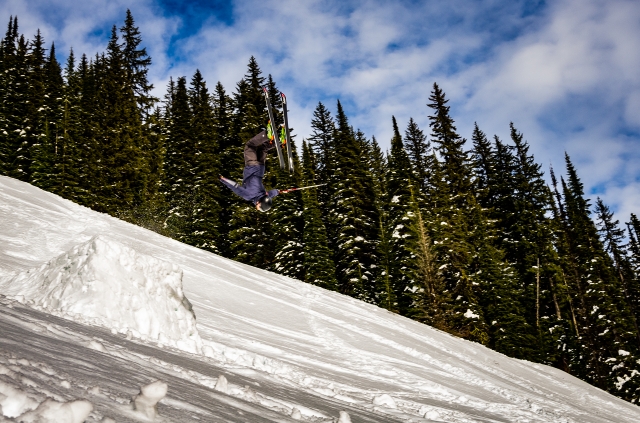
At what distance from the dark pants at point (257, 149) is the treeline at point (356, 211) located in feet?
68.8

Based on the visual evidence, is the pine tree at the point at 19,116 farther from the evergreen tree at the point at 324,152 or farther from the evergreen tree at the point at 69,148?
the evergreen tree at the point at 324,152

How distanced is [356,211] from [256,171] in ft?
91.0

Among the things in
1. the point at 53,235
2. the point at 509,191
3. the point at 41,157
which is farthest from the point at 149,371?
the point at 509,191

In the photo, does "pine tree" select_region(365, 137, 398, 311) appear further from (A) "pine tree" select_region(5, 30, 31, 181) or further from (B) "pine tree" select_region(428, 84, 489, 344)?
(A) "pine tree" select_region(5, 30, 31, 181)

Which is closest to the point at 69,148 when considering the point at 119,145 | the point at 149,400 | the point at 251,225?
the point at 119,145

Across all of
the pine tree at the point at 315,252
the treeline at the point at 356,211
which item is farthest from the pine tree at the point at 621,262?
the pine tree at the point at 315,252

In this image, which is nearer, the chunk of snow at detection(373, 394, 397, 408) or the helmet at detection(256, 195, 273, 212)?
the chunk of snow at detection(373, 394, 397, 408)

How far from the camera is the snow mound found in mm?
5867

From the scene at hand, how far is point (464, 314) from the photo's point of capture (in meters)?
29.6

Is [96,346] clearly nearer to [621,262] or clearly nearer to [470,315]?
[470,315]

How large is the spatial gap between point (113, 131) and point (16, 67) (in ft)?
60.5

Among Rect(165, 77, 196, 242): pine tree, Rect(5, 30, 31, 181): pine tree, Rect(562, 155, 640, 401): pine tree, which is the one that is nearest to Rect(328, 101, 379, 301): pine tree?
Rect(165, 77, 196, 242): pine tree

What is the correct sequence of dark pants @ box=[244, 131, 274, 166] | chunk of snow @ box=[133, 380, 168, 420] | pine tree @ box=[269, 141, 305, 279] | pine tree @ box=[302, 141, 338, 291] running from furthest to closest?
pine tree @ box=[269, 141, 305, 279]
pine tree @ box=[302, 141, 338, 291]
dark pants @ box=[244, 131, 274, 166]
chunk of snow @ box=[133, 380, 168, 420]

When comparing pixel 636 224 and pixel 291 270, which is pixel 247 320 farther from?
pixel 636 224
